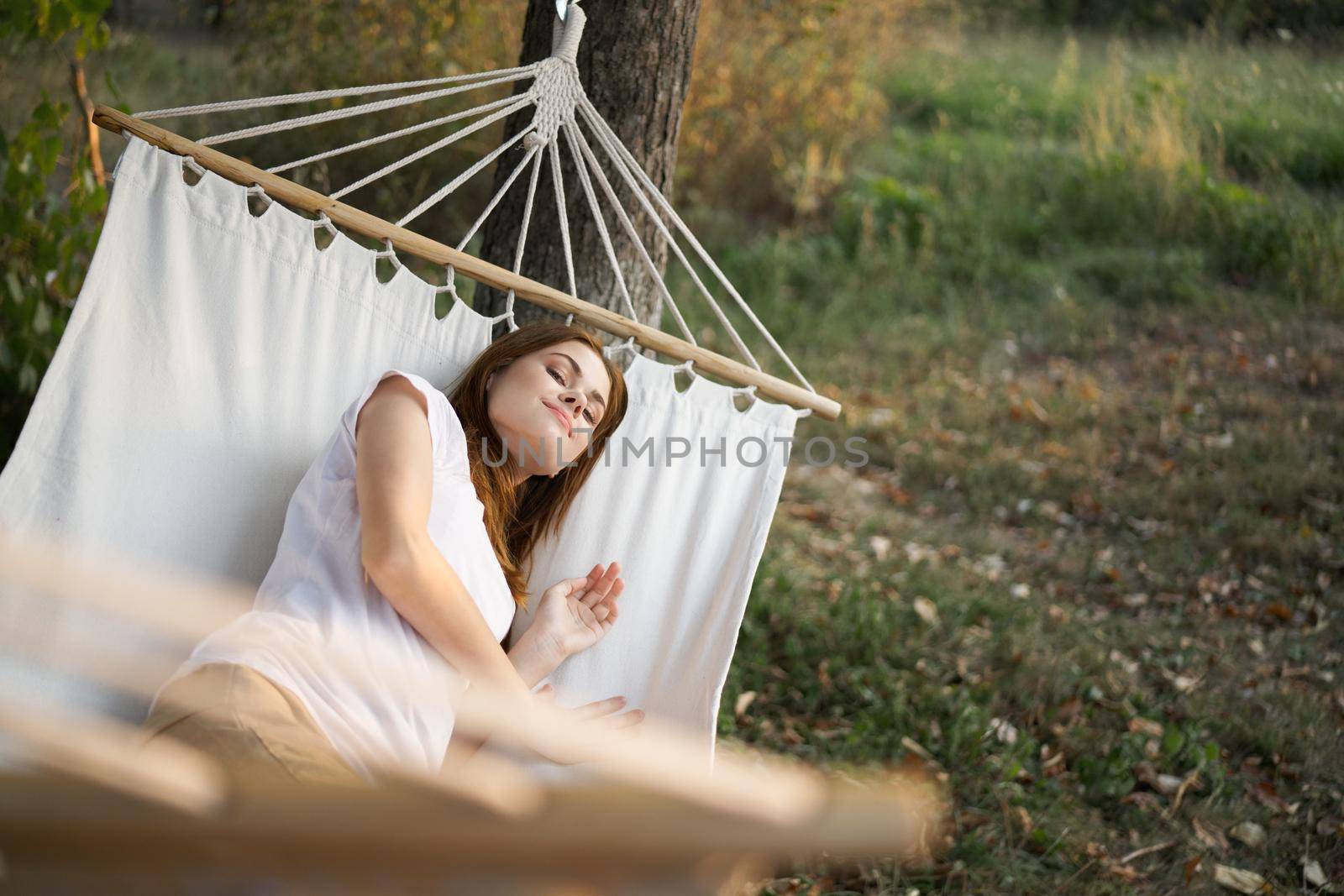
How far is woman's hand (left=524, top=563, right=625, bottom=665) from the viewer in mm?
1600

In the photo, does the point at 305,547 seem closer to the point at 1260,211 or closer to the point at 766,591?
the point at 766,591

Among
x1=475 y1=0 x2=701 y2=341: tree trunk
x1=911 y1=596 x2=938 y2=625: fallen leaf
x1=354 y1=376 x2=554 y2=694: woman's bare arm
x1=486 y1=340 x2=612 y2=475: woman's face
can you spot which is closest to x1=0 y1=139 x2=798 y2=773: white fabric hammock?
x1=486 y1=340 x2=612 y2=475: woman's face

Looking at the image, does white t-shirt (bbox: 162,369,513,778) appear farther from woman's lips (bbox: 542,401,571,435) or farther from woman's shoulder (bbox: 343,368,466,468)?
woman's lips (bbox: 542,401,571,435)

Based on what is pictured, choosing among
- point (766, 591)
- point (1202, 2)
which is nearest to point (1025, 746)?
point (766, 591)

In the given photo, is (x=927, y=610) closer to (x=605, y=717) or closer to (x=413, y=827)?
(x=605, y=717)

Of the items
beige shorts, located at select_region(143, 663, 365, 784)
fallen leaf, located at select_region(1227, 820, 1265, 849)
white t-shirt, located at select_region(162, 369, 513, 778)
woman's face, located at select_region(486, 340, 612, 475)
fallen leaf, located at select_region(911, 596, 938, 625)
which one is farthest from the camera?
fallen leaf, located at select_region(911, 596, 938, 625)

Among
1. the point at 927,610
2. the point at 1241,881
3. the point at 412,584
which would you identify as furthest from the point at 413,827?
the point at 927,610

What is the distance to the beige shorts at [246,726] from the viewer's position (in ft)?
3.63

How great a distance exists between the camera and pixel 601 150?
6.83 feet

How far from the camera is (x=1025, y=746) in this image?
2.09 meters

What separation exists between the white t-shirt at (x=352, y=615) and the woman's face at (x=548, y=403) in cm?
9

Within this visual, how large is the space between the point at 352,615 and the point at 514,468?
1.22 ft

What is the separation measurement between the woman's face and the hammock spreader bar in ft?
0.38

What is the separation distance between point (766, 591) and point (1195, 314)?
2554mm
